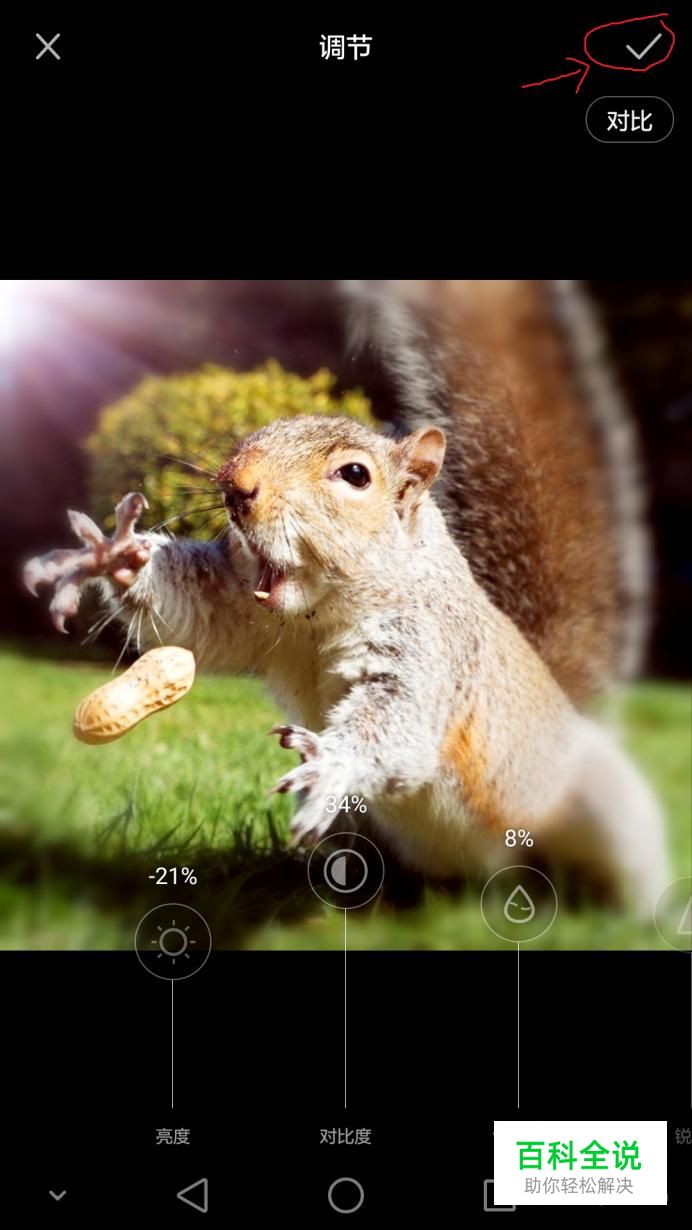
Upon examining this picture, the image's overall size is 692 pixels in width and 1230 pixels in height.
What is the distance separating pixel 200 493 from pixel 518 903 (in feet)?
1.97

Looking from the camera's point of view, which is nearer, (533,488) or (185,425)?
(185,425)

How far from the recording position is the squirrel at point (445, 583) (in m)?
1.12

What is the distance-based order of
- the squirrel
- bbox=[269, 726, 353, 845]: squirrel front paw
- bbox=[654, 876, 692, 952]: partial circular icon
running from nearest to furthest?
bbox=[269, 726, 353, 845]: squirrel front paw < the squirrel < bbox=[654, 876, 692, 952]: partial circular icon

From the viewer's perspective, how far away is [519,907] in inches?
47.6

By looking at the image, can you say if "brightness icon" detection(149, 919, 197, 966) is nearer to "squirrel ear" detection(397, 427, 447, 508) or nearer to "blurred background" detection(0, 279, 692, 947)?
"blurred background" detection(0, 279, 692, 947)

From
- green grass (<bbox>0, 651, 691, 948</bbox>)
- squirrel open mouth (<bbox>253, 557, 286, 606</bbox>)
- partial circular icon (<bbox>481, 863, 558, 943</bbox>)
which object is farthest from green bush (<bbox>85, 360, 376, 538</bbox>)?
partial circular icon (<bbox>481, 863, 558, 943</bbox>)

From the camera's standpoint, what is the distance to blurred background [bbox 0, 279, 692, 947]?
119 centimetres

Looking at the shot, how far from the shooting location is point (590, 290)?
1.18 m

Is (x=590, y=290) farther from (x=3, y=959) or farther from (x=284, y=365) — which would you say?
(x=3, y=959)

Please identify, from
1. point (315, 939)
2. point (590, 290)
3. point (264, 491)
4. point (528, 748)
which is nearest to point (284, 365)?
point (264, 491)

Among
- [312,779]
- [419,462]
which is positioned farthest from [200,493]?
[312,779]

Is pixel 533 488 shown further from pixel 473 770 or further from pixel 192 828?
pixel 192 828

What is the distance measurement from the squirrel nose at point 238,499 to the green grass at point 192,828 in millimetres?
249
